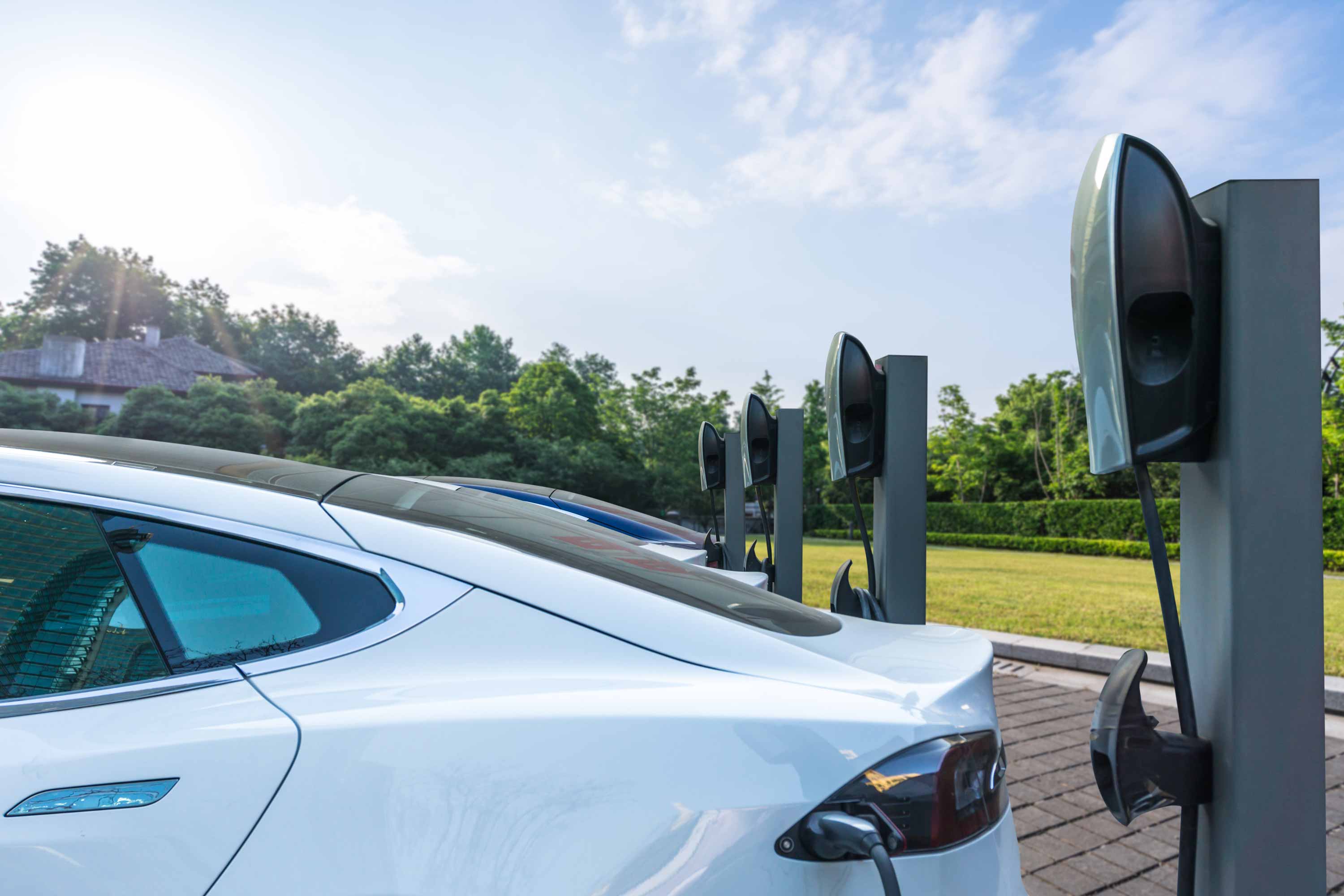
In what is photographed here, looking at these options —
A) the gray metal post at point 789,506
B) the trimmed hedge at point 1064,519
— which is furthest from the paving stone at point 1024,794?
the trimmed hedge at point 1064,519

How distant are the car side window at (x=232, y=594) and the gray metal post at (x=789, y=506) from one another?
126 inches

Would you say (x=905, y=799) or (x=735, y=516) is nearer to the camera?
(x=905, y=799)

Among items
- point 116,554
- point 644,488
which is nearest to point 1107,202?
point 116,554

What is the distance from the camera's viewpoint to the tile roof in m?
38.4

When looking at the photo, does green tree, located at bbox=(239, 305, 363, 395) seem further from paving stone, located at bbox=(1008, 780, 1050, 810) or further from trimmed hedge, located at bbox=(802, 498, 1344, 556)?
paving stone, located at bbox=(1008, 780, 1050, 810)

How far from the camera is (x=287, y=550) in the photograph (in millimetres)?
1216

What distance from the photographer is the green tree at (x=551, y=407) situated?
31219 mm

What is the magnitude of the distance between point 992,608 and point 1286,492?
25.9ft

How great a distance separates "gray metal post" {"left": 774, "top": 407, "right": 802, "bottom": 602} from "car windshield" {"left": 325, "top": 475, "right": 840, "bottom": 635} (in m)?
2.57

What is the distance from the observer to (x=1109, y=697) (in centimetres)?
117

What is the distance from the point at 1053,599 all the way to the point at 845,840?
9.43 meters

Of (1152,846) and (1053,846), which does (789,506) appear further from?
(1152,846)

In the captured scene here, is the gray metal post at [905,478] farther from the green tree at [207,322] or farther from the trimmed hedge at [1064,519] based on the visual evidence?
the green tree at [207,322]

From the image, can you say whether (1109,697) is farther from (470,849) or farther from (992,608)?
(992,608)
